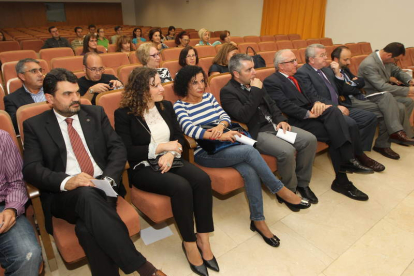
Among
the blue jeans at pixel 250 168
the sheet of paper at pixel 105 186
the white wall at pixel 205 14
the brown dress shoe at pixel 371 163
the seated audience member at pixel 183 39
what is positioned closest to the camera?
the sheet of paper at pixel 105 186

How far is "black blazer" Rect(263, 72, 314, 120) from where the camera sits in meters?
2.39

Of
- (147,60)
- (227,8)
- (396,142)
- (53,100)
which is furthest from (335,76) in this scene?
(227,8)

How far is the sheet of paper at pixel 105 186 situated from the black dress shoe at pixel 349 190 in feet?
6.14

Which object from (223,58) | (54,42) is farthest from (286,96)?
(54,42)

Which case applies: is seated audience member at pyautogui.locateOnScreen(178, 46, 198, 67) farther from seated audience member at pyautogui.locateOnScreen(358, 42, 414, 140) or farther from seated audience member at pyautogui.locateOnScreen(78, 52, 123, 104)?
seated audience member at pyautogui.locateOnScreen(358, 42, 414, 140)

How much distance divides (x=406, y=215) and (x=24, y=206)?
2.54 metres

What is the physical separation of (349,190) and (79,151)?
2.09 meters

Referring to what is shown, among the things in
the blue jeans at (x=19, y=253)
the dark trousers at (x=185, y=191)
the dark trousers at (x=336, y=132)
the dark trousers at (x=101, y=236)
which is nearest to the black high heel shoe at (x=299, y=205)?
the dark trousers at (x=336, y=132)

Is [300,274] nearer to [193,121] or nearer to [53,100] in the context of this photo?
[193,121]

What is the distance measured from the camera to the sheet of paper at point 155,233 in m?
1.86

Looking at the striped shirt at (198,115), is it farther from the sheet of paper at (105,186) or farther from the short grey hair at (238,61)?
the sheet of paper at (105,186)

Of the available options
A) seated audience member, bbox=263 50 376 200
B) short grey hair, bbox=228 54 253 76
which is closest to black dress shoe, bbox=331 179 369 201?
seated audience member, bbox=263 50 376 200

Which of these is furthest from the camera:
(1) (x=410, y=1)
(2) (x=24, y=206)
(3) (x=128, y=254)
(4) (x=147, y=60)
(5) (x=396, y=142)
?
(1) (x=410, y=1)

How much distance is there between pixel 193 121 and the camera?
2.01 meters
